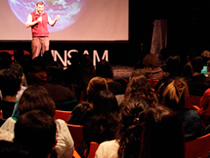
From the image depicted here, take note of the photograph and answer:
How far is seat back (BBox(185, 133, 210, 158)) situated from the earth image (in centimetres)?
542

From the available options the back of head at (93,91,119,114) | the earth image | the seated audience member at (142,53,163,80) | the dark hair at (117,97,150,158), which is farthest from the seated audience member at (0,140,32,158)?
the earth image

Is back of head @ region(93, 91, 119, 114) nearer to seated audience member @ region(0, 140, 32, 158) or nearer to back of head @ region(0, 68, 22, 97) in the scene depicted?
back of head @ region(0, 68, 22, 97)

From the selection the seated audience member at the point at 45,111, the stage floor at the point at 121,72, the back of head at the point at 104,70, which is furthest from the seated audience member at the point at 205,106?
the stage floor at the point at 121,72

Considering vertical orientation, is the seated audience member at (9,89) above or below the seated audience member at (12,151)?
below

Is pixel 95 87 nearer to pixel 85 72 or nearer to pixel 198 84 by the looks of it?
pixel 85 72

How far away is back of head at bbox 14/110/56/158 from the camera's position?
1216 mm

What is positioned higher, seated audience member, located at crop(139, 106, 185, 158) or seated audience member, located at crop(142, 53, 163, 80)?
seated audience member, located at crop(139, 106, 185, 158)

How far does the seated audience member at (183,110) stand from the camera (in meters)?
2.01

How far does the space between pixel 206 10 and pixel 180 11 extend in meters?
0.70

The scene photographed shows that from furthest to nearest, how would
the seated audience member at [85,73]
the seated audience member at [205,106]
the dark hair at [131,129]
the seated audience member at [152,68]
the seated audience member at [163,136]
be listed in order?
the seated audience member at [152,68] < the seated audience member at [85,73] < the seated audience member at [205,106] < the dark hair at [131,129] < the seated audience member at [163,136]

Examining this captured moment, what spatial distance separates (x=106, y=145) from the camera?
161 centimetres

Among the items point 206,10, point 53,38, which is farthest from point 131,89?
point 206,10

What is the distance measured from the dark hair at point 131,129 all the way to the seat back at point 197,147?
52 centimetres

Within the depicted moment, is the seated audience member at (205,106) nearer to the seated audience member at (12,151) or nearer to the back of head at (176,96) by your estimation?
the back of head at (176,96)
